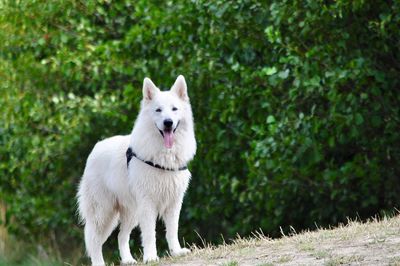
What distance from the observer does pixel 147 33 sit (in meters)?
13.7

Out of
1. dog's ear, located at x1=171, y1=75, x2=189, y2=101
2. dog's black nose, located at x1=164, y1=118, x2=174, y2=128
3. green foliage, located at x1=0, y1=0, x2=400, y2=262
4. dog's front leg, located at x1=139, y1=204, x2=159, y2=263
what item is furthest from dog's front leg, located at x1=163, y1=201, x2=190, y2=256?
green foliage, located at x1=0, y1=0, x2=400, y2=262

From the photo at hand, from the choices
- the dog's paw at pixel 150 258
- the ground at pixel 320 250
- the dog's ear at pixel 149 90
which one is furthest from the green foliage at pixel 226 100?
the dog's paw at pixel 150 258

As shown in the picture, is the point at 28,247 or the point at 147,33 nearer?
the point at 147,33

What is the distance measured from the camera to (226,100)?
13031 millimetres

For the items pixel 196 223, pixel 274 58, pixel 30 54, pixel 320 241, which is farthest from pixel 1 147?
pixel 320 241

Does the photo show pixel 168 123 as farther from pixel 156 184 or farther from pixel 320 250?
pixel 320 250

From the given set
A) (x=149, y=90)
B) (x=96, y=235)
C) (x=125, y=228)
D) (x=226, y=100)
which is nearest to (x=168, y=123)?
(x=149, y=90)

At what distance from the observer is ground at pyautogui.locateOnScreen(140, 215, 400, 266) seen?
6820 millimetres

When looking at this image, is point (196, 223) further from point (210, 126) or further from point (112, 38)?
point (112, 38)

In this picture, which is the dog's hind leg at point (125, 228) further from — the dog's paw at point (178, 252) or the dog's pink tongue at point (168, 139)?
the dog's pink tongue at point (168, 139)

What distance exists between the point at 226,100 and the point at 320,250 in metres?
5.98

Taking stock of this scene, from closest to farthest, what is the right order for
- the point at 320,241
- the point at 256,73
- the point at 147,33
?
the point at 320,241 → the point at 256,73 → the point at 147,33

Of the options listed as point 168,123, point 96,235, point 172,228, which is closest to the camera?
point 168,123

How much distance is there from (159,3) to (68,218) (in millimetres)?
3653
